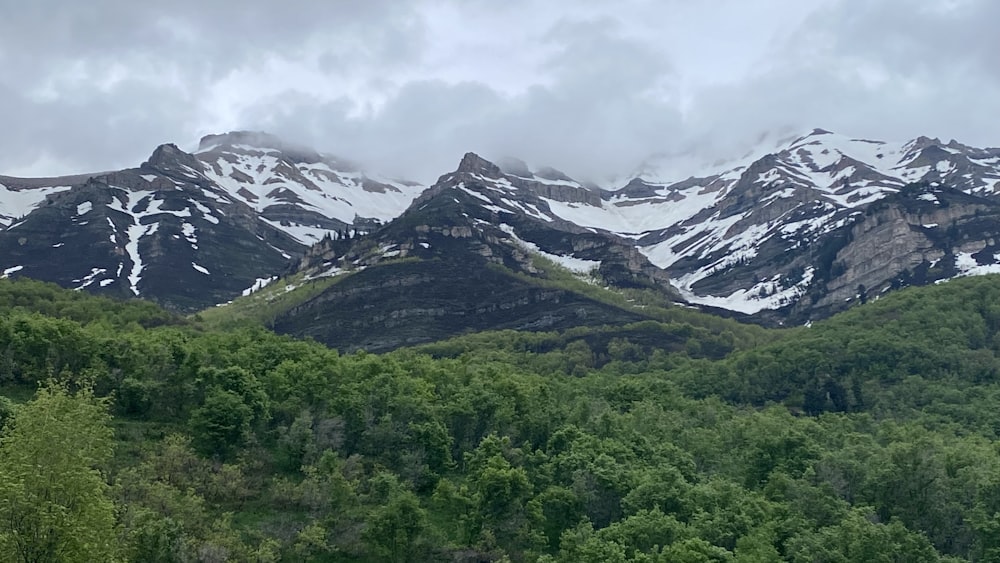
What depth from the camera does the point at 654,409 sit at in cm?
7544

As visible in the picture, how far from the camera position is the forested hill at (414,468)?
3666 centimetres

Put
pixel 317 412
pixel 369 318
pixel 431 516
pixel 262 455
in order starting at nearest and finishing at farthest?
pixel 431 516, pixel 262 455, pixel 317 412, pixel 369 318

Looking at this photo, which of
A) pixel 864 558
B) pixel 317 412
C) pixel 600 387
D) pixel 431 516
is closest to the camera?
pixel 864 558

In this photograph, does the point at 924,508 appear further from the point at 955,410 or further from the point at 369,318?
the point at 369,318

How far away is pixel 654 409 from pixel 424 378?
19.2 meters

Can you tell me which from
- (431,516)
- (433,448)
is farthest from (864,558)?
(433,448)

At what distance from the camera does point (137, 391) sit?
191ft

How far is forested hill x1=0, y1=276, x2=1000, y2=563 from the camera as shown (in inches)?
1443

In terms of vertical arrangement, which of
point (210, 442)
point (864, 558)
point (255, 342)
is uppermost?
point (255, 342)

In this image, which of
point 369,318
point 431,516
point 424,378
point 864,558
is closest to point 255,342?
point 424,378

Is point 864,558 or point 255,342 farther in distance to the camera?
A: point 255,342

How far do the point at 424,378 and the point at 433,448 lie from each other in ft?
50.5

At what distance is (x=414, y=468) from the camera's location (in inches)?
2183

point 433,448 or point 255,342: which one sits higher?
point 255,342
